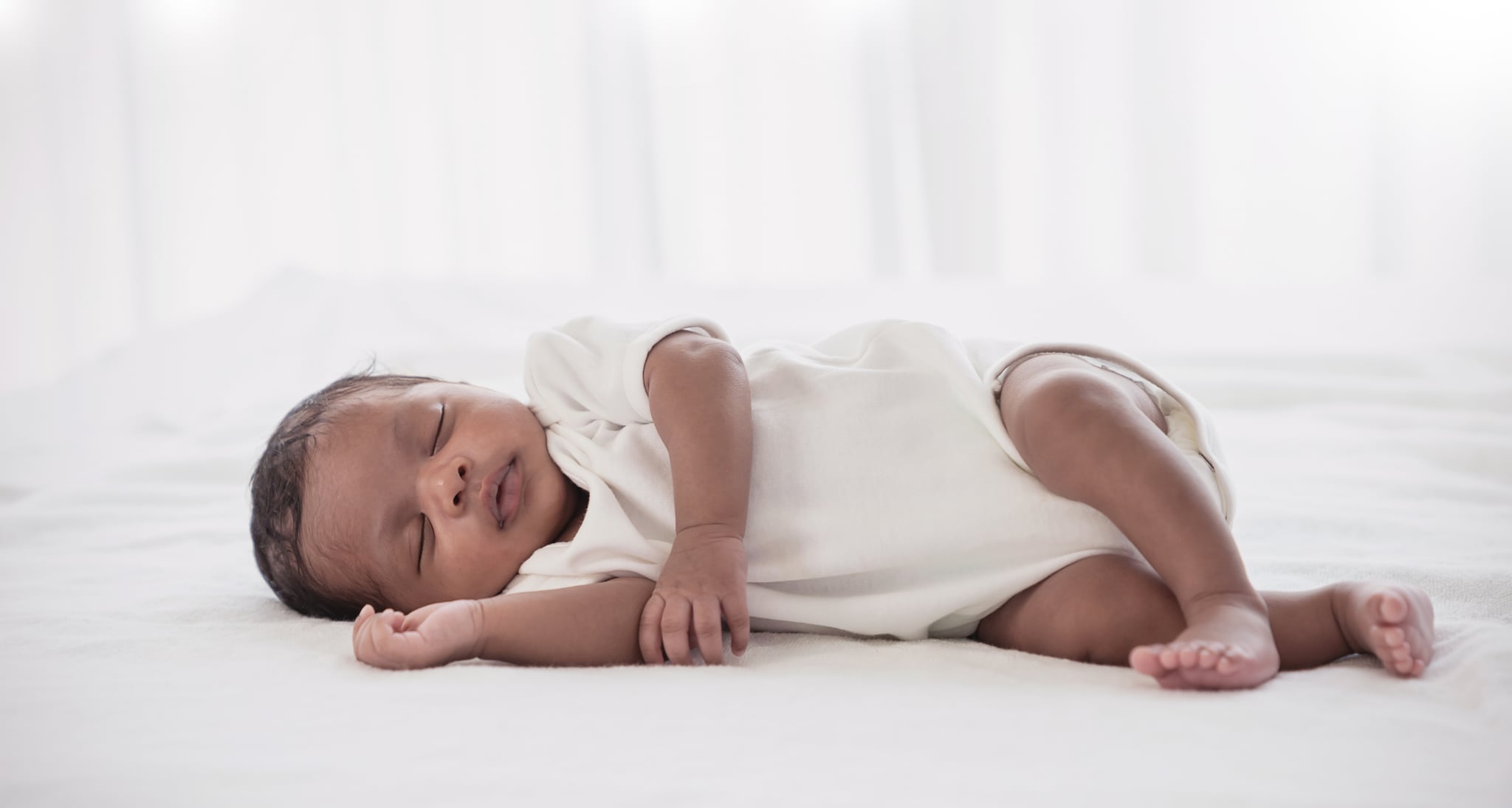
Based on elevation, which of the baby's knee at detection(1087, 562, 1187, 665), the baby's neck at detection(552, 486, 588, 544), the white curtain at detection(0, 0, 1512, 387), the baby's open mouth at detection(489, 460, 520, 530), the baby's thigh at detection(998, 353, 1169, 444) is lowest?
the baby's knee at detection(1087, 562, 1187, 665)

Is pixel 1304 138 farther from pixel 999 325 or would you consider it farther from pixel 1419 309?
pixel 999 325

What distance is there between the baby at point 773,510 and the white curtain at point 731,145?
2008mm

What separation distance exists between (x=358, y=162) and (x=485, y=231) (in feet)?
1.33

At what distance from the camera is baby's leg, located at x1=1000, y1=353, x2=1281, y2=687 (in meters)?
0.76

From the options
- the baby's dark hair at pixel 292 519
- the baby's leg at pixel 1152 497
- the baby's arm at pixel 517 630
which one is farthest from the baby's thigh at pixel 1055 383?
the baby's dark hair at pixel 292 519

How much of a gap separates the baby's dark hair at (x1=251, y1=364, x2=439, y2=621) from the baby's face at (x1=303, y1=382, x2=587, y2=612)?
0.04 ft

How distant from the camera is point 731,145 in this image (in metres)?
3.33

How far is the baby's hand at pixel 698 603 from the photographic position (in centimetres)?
89

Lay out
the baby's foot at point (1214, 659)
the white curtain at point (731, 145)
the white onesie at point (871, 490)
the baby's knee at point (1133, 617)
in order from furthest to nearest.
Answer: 1. the white curtain at point (731, 145)
2. the white onesie at point (871, 490)
3. the baby's knee at point (1133, 617)
4. the baby's foot at point (1214, 659)

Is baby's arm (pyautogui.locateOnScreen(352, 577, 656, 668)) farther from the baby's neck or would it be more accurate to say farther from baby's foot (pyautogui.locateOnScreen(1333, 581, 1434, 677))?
baby's foot (pyautogui.locateOnScreen(1333, 581, 1434, 677))

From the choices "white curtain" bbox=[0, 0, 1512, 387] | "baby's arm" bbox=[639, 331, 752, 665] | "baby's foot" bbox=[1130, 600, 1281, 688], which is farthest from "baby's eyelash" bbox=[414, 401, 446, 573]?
"white curtain" bbox=[0, 0, 1512, 387]

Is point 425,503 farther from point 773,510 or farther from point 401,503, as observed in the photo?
point 773,510

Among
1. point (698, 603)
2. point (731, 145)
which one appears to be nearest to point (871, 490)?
point (698, 603)

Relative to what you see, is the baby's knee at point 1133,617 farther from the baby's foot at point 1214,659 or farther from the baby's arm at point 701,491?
the baby's arm at point 701,491
